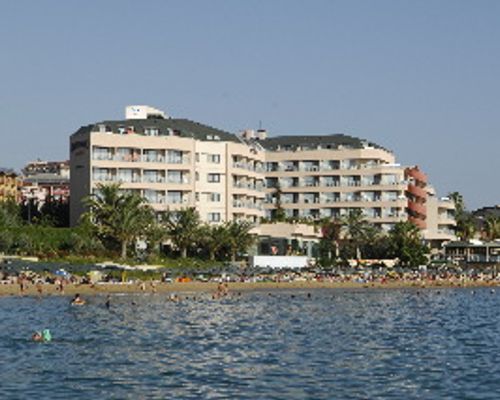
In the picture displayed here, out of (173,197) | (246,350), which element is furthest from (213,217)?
(246,350)

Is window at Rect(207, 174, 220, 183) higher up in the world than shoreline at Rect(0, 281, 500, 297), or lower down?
higher up

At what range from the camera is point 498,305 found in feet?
381

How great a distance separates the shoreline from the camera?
107750 millimetres

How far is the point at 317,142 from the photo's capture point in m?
189

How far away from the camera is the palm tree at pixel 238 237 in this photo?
5719 inches

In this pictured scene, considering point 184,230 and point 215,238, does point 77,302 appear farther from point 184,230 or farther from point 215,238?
point 215,238

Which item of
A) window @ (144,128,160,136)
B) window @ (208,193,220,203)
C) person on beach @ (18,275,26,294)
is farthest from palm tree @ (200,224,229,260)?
person on beach @ (18,275,26,294)

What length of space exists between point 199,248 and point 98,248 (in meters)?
20.5

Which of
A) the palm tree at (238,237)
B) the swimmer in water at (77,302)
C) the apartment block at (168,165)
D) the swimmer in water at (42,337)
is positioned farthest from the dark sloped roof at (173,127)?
the swimmer in water at (42,337)

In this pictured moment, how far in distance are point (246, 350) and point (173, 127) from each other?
99197 mm

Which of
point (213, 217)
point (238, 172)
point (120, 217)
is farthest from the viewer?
point (238, 172)

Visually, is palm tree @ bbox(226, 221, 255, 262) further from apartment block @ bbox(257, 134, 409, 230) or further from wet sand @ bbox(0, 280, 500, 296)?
apartment block @ bbox(257, 134, 409, 230)

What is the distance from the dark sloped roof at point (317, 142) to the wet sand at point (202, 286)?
41.9 metres

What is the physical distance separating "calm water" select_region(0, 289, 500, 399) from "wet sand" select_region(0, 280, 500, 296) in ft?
14.4
